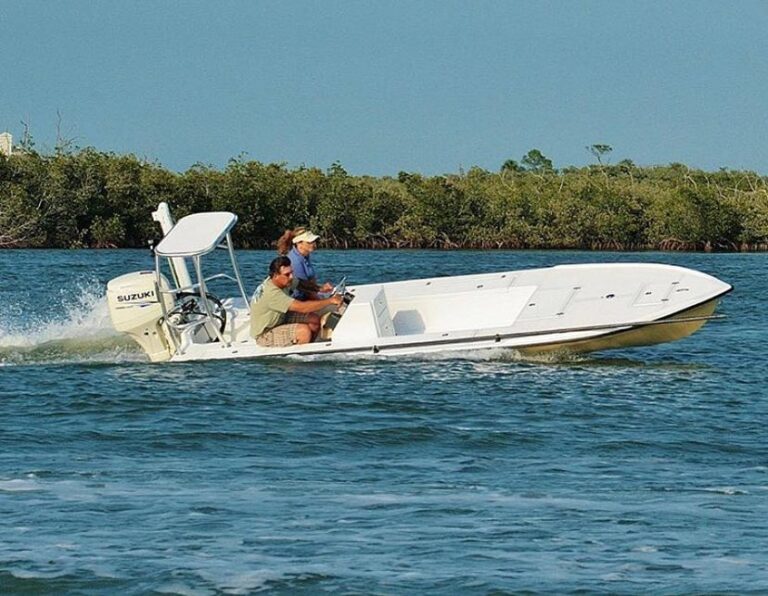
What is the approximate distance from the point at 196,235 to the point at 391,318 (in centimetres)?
238

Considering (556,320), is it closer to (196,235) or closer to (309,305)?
(309,305)

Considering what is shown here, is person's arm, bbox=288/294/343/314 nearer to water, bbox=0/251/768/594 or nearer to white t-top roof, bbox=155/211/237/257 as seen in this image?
water, bbox=0/251/768/594

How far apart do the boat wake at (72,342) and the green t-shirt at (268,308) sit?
1.99 meters

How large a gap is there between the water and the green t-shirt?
0.43 meters

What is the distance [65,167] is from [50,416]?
48.2 meters

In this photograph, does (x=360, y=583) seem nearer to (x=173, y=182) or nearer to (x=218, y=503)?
(x=218, y=503)

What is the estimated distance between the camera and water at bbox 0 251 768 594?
26.7 ft

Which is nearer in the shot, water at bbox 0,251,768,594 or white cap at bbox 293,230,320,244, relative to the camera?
water at bbox 0,251,768,594

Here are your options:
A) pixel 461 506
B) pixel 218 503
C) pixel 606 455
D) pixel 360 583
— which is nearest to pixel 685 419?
pixel 606 455

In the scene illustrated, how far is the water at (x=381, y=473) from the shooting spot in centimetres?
812

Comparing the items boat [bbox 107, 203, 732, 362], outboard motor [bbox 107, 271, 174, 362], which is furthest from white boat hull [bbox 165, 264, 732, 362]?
outboard motor [bbox 107, 271, 174, 362]

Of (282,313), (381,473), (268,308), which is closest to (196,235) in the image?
(268,308)

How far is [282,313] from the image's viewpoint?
1588cm

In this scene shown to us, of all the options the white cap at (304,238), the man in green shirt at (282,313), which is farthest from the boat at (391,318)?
the white cap at (304,238)
